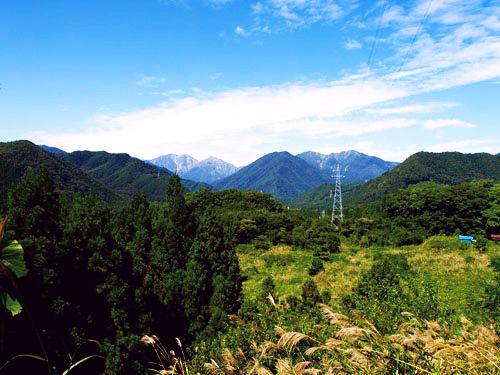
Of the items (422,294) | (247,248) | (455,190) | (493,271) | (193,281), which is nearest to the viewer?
(422,294)

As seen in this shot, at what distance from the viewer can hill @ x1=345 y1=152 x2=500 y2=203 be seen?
16812 centimetres

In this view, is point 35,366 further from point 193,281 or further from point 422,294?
point 422,294

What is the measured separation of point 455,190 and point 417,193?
17.7 ft

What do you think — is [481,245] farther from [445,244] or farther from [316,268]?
[316,268]

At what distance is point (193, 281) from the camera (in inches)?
668

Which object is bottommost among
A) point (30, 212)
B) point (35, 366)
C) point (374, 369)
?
point (35, 366)

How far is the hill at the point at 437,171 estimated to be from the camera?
168 meters

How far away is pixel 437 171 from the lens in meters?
178

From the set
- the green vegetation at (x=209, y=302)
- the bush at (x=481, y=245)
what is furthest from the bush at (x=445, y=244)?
the bush at (x=481, y=245)

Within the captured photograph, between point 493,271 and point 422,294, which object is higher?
point 422,294

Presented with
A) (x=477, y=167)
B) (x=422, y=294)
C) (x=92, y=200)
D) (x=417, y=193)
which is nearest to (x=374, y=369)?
(x=422, y=294)

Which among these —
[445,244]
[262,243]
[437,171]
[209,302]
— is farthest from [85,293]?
[437,171]

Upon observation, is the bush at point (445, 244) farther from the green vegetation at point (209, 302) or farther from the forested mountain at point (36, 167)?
the forested mountain at point (36, 167)

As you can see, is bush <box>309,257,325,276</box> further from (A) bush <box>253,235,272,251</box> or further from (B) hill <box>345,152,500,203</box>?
(B) hill <box>345,152,500,203</box>
